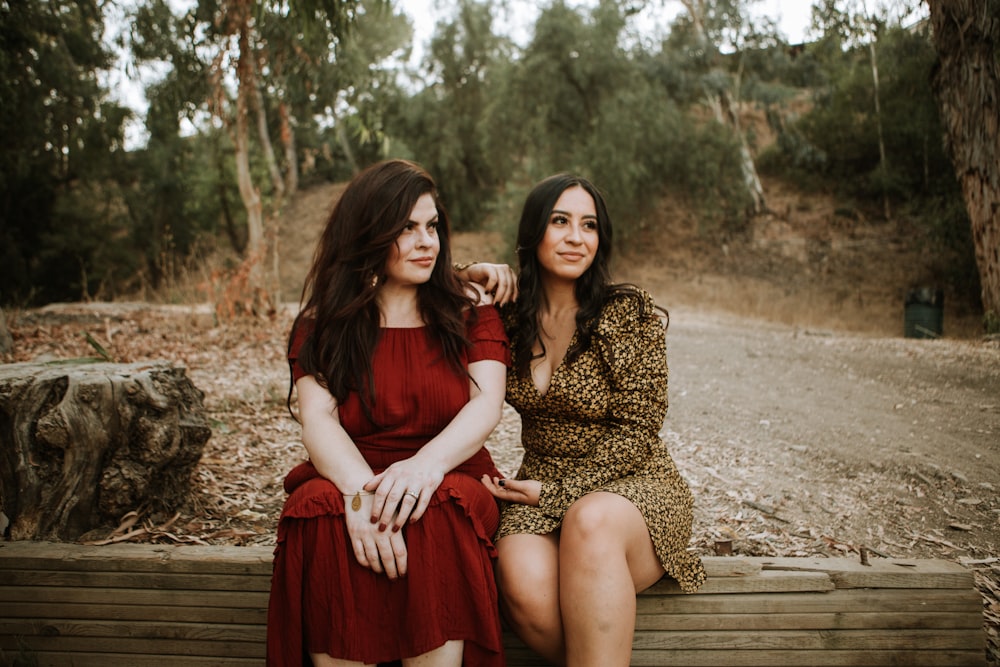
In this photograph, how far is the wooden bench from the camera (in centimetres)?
197

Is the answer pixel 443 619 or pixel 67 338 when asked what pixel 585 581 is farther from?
pixel 67 338

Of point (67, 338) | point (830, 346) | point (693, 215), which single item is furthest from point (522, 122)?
point (67, 338)

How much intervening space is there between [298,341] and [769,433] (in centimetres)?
326

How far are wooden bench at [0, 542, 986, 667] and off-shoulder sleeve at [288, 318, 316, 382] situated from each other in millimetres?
595

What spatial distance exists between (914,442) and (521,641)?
314cm

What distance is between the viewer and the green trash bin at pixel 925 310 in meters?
10.0

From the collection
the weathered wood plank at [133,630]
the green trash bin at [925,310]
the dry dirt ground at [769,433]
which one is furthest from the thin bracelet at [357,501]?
the green trash bin at [925,310]

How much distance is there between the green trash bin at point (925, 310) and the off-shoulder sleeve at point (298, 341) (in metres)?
10.4

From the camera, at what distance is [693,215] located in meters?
18.5

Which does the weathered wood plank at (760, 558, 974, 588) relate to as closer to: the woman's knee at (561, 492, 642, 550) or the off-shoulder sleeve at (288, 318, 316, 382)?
the woman's knee at (561, 492, 642, 550)

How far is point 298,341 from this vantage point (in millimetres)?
2193

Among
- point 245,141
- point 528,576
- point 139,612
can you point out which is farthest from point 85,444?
point 245,141

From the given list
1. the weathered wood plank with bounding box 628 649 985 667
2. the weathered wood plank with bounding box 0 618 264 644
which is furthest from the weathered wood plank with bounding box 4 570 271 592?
the weathered wood plank with bounding box 628 649 985 667

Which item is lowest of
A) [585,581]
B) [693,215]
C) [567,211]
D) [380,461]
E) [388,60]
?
[585,581]
